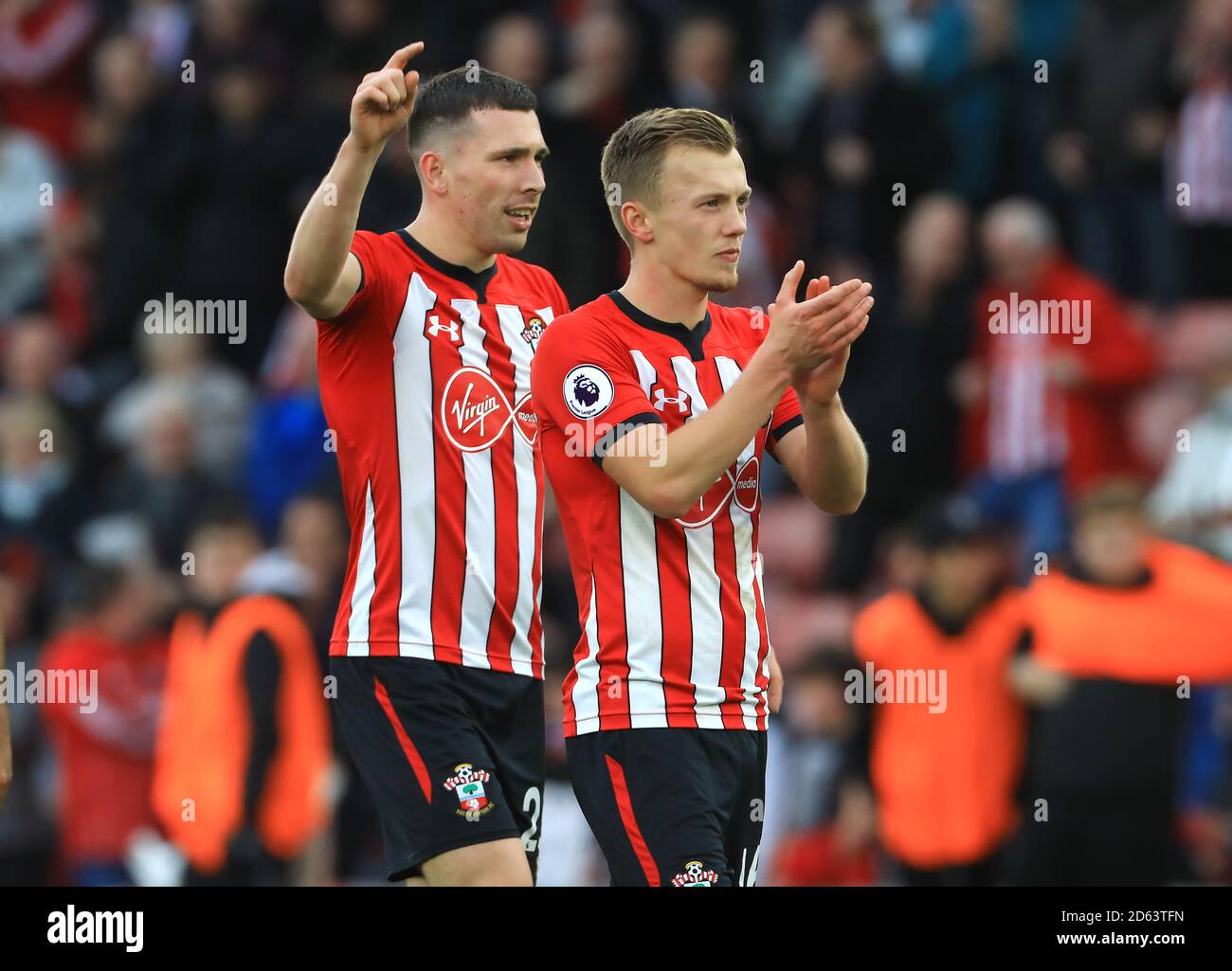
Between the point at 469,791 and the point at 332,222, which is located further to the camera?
the point at 469,791

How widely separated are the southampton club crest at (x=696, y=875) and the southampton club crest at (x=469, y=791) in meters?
0.81

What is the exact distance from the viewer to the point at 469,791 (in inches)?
221

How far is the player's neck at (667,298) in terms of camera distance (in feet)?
17.8

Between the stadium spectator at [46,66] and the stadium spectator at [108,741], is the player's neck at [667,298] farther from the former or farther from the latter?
the stadium spectator at [46,66]

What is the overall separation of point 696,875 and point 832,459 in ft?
3.63

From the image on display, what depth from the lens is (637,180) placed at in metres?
5.45

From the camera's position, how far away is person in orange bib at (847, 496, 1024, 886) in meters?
9.35

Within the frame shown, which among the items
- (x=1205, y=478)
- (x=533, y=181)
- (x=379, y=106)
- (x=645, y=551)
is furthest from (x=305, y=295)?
(x=1205, y=478)

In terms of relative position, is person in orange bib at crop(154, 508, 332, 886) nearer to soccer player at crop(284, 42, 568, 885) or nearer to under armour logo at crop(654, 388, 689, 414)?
soccer player at crop(284, 42, 568, 885)

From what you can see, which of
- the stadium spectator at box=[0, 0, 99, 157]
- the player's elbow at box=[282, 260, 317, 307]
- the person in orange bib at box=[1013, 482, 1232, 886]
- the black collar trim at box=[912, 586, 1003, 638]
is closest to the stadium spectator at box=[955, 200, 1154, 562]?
the black collar trim at box=[912, 586, 1003, 638]

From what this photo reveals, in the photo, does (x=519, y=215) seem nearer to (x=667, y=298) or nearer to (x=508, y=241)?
(x=508, y=241)

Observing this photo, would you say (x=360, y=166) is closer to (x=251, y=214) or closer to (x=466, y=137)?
(x=466, y=137)

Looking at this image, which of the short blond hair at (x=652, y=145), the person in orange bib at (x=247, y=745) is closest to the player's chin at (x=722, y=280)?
the short blond hair at (x=652, y=145)
